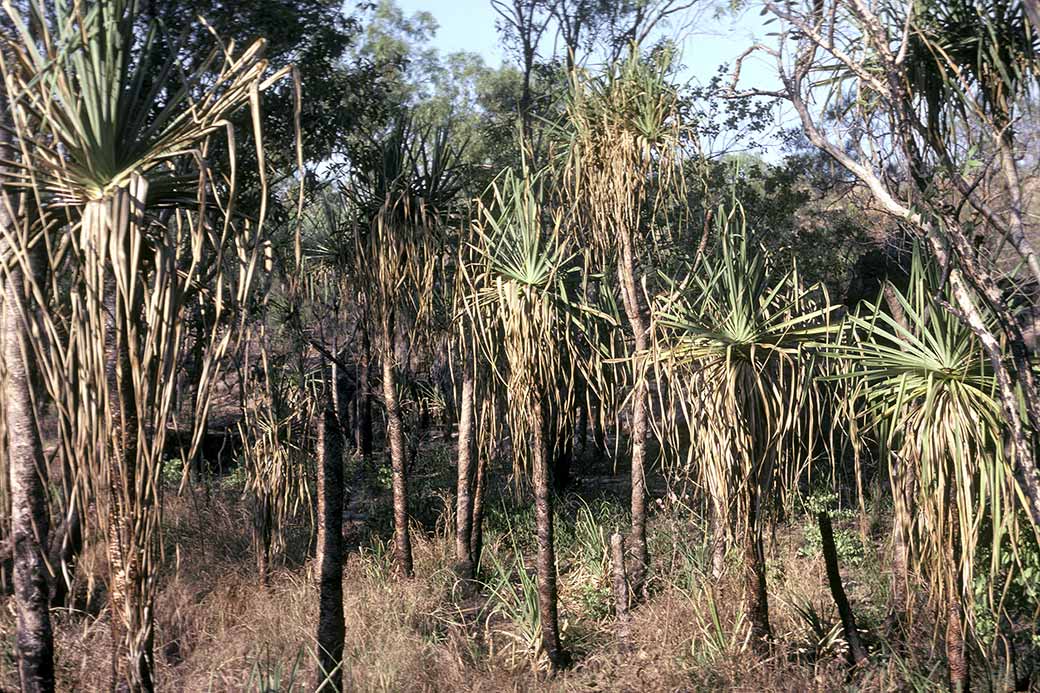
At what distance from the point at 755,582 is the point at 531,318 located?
2.49 m

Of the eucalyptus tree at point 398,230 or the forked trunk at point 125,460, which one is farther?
the eucalyptus tree at point 398,230

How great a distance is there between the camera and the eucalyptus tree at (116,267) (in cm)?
366

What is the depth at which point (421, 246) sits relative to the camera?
9.44m

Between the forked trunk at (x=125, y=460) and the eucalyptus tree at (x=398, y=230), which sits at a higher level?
the eucalyptus tree at (x=398, y=230)

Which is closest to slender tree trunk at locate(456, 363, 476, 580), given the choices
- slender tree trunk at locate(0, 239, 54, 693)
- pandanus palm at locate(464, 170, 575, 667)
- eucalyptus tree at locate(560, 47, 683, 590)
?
pandanus palm at locate(464, 170, 575, 667)

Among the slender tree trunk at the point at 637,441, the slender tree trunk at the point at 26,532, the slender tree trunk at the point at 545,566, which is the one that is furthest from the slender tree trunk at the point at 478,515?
the slender tree trunk at the point at 26,532

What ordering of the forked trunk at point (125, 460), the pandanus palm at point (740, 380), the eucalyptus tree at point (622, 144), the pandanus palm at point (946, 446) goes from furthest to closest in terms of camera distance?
the eucalyptus tree at point (622, 144)
the pandanus palm at point (740, 380)
the pandanus palm at point (946, 446)
the forked trunk at point (125, 460)

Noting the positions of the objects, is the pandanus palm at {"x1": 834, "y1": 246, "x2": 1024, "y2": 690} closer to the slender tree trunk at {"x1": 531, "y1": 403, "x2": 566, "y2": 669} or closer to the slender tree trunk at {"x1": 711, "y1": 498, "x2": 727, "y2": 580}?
the slender tree trunk at {"x1": 711, "y1": 498, "x2": 727, "y2": 580}

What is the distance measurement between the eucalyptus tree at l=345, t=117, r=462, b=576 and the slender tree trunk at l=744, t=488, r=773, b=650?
3763mm

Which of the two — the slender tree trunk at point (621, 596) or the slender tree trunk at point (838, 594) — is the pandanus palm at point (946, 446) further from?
the slender tree trunk at point (621, 596)

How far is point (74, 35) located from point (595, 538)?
7.78m

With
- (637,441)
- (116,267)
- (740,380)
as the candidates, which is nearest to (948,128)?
(740,380)

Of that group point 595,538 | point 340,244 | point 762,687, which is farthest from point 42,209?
point 595,538

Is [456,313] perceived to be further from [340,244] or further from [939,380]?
[939,380]
